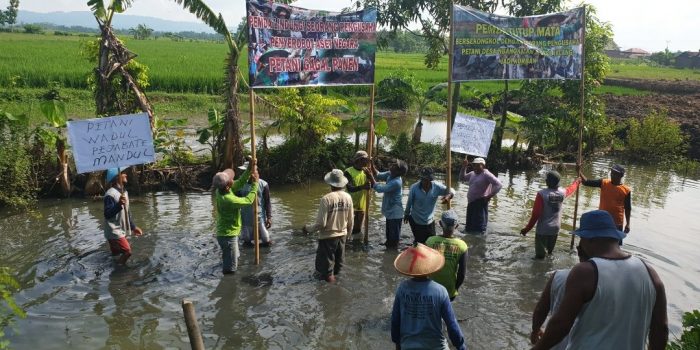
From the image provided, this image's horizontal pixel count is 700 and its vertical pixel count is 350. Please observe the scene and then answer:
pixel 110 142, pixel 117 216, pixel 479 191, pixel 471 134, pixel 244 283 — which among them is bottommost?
pixel 244 283

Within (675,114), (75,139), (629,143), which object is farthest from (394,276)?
(675,114)

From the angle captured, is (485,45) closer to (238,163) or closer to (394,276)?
(394,276)

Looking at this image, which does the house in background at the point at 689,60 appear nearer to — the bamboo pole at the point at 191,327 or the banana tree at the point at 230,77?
the banana tree at the point at 230,77

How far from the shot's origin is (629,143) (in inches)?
719

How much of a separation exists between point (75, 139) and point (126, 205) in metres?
1.07

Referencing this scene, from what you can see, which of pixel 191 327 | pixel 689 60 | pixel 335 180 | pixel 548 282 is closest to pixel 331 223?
pixel 335 180

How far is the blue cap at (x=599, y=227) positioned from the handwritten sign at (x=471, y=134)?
532 cm

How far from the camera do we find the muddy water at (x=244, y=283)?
239 inches

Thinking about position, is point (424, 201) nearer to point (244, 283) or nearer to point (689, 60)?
point (244, 283)

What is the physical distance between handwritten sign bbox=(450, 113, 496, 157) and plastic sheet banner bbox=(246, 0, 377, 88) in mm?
1627


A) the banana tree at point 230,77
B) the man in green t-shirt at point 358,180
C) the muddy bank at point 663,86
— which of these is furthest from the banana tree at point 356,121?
the muddy bank at point 663,86

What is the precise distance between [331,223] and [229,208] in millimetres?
1338

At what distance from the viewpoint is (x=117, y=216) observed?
748 centimetres

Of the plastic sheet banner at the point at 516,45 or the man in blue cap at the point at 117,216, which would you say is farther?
the plastic sheet banner at the point at 516,45
